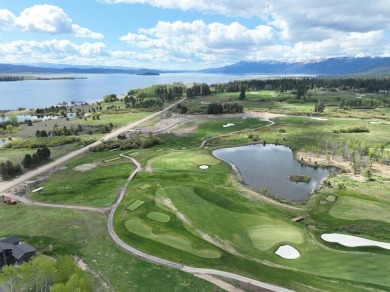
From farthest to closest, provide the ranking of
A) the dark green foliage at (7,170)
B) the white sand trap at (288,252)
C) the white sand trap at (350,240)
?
the dark green foliage at (7,170)
the white sand trap at (350,240)
the white sand trap at (288,252)

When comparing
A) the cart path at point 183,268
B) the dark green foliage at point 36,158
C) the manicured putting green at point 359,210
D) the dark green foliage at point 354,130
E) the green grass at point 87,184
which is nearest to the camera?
the cart path at point 183,268

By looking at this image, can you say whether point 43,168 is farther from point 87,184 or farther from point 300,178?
point 300,178

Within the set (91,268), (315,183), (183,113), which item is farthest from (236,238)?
(183,113)

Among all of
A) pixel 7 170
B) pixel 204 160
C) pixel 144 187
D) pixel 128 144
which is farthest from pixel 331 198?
pixel 7 170

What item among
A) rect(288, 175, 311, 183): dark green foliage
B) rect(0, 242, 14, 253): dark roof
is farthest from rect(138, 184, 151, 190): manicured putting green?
rect(288, 175, 311, 183): dark green foliage

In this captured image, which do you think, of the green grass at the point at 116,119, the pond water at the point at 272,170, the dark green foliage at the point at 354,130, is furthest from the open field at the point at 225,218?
the green grass at the point at 116,119

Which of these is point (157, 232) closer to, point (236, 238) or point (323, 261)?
point (236, 238)

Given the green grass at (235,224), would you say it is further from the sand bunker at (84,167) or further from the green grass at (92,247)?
the sand bunker at (84,167)
